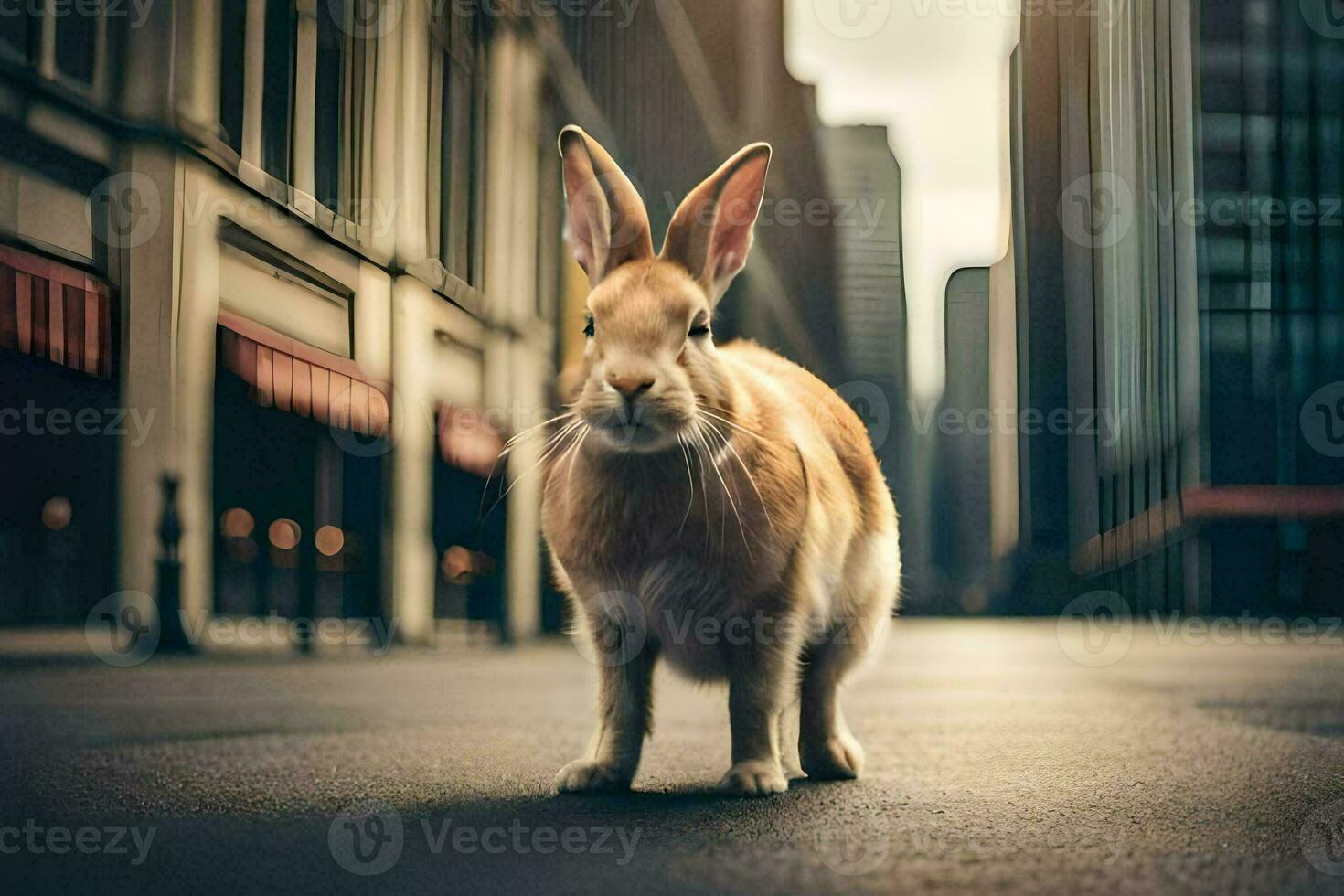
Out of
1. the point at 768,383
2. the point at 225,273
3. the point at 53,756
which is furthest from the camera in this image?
the point at 225,273

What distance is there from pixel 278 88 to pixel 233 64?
0.64 metres

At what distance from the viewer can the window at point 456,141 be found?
4293 millimetres

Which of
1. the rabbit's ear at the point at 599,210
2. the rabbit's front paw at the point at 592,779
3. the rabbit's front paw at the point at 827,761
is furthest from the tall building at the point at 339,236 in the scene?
the rabbit's front paw at the point at 827,761

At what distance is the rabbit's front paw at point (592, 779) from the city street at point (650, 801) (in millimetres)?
69

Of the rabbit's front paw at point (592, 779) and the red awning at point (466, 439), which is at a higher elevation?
the red awning at point (466, 439)

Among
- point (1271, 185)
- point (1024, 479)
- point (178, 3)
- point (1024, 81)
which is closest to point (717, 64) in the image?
point (1024, 81)

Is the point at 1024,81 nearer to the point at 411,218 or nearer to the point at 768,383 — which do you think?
the point at 768,383

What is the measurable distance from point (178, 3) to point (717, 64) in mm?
2737

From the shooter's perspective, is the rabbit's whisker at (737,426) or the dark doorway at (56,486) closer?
the rabbit's whisker at (737,426)

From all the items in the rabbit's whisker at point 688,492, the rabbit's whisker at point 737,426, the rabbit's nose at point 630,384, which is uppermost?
the rabbit's nose at point 630,384

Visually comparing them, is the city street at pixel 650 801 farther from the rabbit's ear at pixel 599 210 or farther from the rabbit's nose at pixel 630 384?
the rabbit's ear at pixel 599 210

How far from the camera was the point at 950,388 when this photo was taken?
14.0 feet

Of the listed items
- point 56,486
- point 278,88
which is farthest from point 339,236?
point 56,486

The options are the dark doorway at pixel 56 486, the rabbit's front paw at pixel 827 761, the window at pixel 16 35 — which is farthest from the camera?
the dark doorway at pixel 56 486
